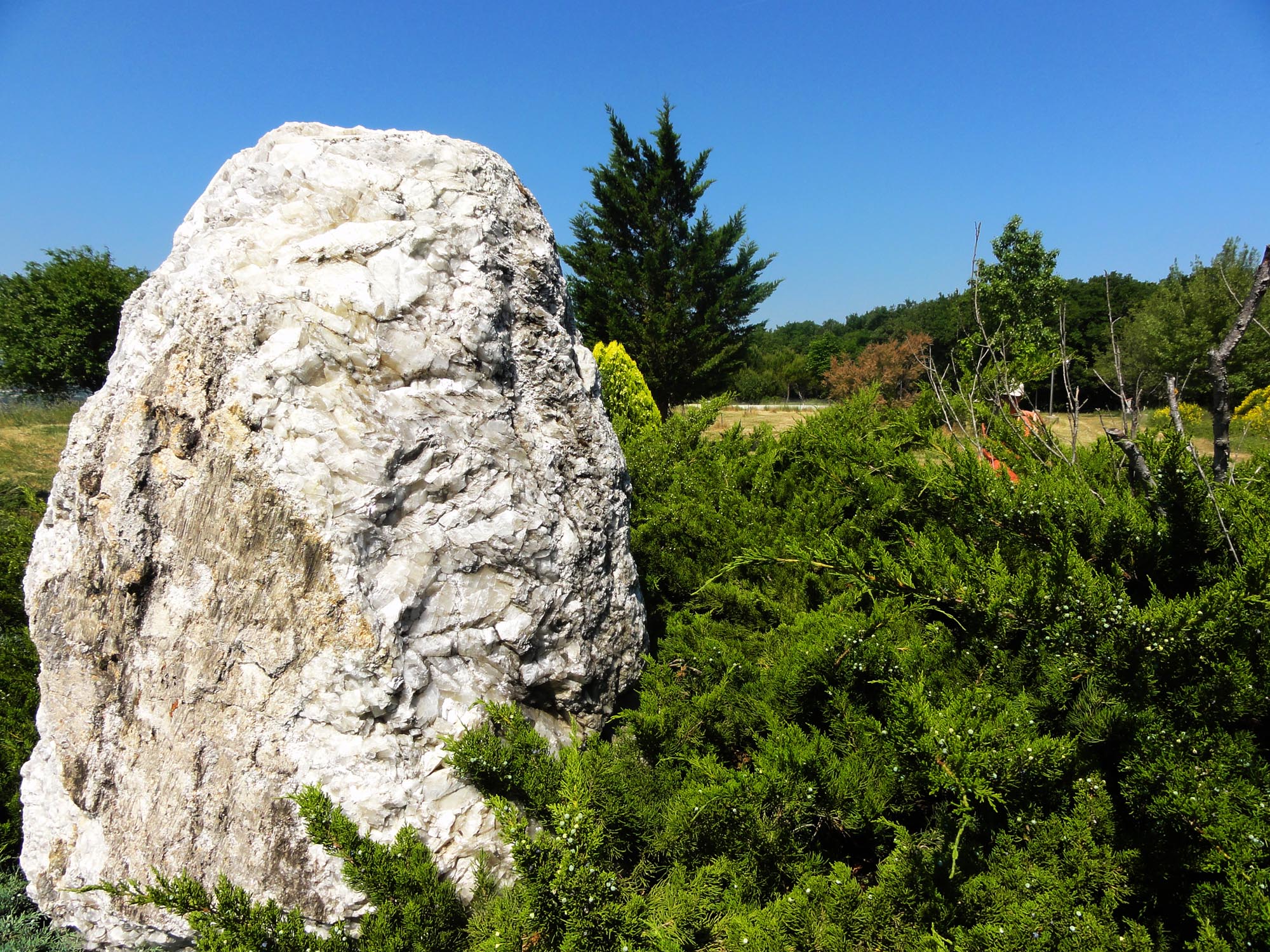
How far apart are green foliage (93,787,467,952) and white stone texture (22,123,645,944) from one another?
10cm

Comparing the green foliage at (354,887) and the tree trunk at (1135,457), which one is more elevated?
the tree trunk at (1135,457)

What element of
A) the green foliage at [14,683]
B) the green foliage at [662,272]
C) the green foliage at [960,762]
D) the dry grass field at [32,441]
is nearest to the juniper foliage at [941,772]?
the green foliage at [960,762]

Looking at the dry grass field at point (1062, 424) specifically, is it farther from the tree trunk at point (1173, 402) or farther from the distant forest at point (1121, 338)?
the tree trunk at point (1173, 402)

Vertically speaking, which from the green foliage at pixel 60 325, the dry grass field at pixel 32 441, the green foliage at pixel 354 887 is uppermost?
the green foliage at pixel 60 325

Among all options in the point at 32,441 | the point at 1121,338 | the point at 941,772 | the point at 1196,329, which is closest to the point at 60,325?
the point at 32,441

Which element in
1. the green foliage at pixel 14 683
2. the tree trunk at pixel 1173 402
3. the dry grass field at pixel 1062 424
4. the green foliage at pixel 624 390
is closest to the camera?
the tree trunk at pixel 1173 402

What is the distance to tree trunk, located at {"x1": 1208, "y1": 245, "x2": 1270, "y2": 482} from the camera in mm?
1376

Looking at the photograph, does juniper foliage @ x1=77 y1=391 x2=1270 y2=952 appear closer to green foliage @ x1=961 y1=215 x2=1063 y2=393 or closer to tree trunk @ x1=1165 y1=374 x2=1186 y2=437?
tree trunk @ x1=1165 y1=374 x2=1186 y2=437

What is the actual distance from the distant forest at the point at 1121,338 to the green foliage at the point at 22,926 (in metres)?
4.10

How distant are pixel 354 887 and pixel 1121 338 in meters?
31.2

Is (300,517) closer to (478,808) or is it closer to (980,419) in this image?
(478,808)

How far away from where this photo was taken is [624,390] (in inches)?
322

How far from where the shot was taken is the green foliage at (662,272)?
17.8m

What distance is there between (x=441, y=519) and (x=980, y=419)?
10.7ft
